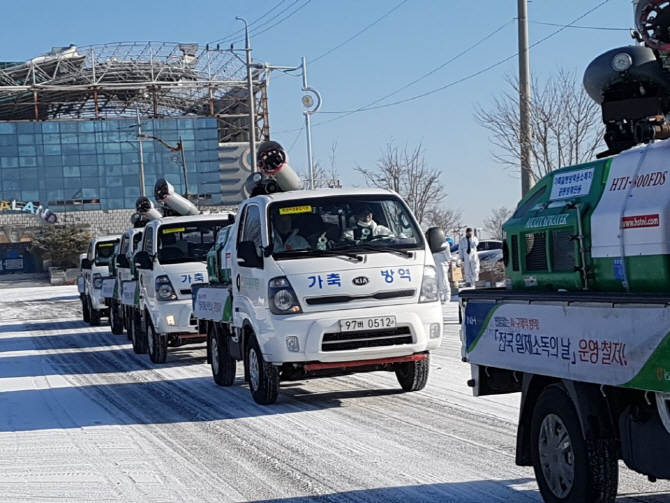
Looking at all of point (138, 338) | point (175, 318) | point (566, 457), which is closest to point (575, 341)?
point (566, 457)

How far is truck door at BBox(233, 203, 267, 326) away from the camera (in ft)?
37.4

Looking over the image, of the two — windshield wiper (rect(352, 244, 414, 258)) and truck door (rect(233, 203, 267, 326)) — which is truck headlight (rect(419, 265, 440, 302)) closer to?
windshield wiper (rect(352, 244, 414, 258))

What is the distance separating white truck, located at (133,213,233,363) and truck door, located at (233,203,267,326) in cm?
390

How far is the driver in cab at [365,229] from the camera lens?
11641mm

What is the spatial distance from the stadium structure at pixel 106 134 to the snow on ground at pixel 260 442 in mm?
70363

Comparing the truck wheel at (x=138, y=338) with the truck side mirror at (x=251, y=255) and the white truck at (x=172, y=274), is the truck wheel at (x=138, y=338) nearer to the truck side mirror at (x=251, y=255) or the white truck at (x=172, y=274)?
the white truck at (x=172, y=274)

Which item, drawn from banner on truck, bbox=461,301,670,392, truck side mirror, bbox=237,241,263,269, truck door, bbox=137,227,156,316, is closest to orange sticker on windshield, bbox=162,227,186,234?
truck door, bbox=137,227,156,316

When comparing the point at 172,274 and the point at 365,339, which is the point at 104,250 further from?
the point at 365,339

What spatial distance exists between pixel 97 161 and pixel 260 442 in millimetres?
81301

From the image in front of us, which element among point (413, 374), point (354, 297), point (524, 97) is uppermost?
point (524, 97)

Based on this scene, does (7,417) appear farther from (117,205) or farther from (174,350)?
(117,205)

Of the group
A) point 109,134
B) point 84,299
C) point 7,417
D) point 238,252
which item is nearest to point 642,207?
point 238,252

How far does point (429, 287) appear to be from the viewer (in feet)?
37.2


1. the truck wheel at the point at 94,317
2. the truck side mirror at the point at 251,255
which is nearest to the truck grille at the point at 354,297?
the truck side mirror at the point at 251,255
